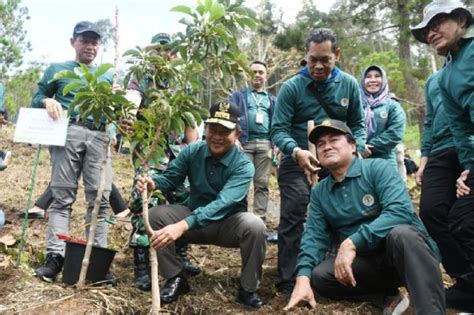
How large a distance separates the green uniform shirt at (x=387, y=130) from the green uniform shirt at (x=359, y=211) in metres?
1.64

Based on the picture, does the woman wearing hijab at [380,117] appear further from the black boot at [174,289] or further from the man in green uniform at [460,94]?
the black boot at [174,289]

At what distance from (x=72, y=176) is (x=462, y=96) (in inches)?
111

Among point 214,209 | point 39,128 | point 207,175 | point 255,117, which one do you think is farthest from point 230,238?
point 255,117

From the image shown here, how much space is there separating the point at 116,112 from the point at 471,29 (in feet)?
7.33

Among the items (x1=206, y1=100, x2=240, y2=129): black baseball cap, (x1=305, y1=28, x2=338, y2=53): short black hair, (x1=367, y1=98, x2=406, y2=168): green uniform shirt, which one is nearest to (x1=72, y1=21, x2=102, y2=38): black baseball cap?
(x1=206, y1=100, x2=240, y2=129): black baseball cap

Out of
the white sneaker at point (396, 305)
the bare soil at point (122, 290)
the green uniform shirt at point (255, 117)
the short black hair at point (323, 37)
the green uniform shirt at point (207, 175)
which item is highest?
the short black hair at point (323, 37)

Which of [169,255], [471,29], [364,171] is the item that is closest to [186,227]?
[169,255]

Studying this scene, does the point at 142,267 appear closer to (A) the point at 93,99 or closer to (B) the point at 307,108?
(A) the point at 93,99

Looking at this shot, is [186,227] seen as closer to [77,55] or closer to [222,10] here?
[222,10]

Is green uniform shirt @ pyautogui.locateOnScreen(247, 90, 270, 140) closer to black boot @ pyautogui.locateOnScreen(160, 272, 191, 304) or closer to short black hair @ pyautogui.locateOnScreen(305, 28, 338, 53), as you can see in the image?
short black hair @ pyautogui.locateOnScreen(305, 28, 338, 53)

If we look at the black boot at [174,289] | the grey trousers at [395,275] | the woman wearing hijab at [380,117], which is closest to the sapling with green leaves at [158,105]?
the black boot at [174,289]

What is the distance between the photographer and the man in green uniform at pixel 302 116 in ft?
11.2

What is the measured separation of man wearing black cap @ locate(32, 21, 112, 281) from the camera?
11.5ft

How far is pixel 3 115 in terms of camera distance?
4531mm
